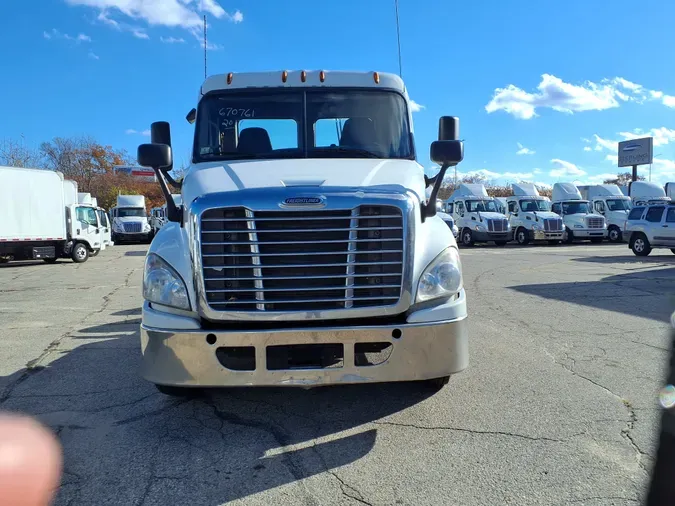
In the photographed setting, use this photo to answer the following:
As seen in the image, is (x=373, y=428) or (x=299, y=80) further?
(x=299, y=80)

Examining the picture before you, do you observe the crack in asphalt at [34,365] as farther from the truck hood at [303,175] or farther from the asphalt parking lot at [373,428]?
the truck hood at [303,175]

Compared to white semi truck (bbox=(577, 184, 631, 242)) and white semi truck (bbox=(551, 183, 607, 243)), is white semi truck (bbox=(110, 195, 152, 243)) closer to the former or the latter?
white semi truck (bbox=(551, 183, 607, 243))

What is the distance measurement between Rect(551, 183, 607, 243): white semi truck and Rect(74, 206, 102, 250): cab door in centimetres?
2195

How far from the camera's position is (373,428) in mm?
3643

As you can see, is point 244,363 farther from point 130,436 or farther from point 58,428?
point 58,428

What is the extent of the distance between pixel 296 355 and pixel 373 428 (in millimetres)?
850

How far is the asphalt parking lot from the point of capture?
2.86m

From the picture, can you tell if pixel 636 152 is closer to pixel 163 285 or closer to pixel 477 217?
pixel 477 217

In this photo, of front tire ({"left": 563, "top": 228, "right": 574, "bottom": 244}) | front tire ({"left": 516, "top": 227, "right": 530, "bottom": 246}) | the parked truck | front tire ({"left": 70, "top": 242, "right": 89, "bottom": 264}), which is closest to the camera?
front tire ({"left": 70, "top": 242, "right": 89, "bottom": 264})

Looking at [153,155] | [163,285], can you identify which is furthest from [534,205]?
[163,285]

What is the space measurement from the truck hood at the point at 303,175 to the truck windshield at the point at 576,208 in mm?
24907

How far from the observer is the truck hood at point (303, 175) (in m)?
3.62

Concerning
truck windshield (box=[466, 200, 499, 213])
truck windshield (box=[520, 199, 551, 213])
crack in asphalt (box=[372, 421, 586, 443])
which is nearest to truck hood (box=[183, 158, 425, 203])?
crack in asphalt (box=[372, 421, 586, 443])

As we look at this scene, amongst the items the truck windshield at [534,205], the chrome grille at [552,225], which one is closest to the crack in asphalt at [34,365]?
the chrome grille at [552,225]
